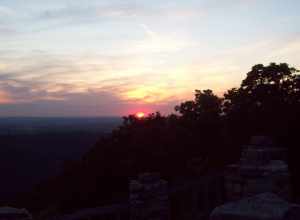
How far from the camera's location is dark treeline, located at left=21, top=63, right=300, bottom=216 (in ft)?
39.8

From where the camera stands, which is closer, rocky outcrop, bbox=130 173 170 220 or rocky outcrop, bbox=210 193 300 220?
rocky outcrop, bbox=210 193 300 220

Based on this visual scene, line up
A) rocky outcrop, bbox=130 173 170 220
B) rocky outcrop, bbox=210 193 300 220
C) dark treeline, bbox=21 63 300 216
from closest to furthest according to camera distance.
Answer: rocky outcrop, bbox=210 193 300 220 < rocky outcrop, bbox=130 173 170 220 < dark treeline, bbox=21 63 300 216

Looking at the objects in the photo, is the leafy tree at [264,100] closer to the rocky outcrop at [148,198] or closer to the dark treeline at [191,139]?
the dark treeline at [191,139]

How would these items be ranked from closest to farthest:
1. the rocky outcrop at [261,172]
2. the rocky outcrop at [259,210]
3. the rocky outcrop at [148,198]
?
the rocky outcrop at [259,210] → the rocky outcrop at [261,172] → the rocky outcrop at [148,198]

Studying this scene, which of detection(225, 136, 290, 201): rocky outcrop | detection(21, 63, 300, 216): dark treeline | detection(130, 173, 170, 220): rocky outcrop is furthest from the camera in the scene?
detection(21, 63, 300, 216): dark treeline

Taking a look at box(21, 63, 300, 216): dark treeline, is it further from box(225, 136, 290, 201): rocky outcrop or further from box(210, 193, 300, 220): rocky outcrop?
box(210, 193, 300, 220): rocky outcrop

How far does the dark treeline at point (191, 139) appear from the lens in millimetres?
12141

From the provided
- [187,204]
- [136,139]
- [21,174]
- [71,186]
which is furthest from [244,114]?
[21,174]

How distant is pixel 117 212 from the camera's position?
21.6 feet

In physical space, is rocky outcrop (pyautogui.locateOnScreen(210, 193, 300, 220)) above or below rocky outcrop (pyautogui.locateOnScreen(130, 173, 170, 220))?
above

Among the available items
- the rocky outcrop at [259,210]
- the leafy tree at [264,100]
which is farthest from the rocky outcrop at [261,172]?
the leafy tree at [264,100]

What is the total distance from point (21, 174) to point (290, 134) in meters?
40.0

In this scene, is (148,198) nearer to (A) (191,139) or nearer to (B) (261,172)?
(B) (261,172)

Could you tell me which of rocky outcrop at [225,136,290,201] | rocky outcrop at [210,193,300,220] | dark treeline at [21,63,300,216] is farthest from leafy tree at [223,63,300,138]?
rocky outcrop at [210,193,300,220]
